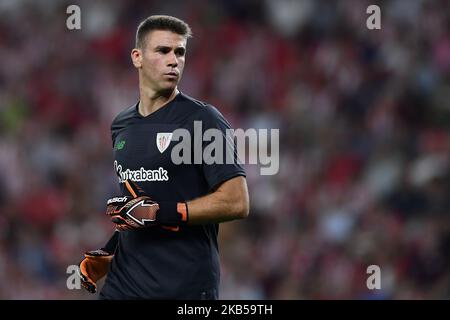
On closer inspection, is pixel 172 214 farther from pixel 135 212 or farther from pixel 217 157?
pixel 217 157

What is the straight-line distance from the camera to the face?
4.41m

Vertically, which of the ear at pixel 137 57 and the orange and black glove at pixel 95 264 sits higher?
the ear at pixel 137 57

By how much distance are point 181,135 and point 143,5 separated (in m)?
7.16

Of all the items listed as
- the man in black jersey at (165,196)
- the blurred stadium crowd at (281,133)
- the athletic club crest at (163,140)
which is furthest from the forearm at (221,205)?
the blurred stadium crowd at (281,133)

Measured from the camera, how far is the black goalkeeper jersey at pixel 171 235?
4223mm

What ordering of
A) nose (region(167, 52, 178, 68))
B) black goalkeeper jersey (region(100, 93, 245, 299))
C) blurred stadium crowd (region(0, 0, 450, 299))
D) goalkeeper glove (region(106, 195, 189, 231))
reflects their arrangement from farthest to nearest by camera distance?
blurred stadium crowd (region(0, 0, 450, 299))
nose (region(167, 52, 178, 68))
black goalkeeper jersey (region(100, 93, 245, 299))
goalkeeper glove (region(106, 195, 189, 231))

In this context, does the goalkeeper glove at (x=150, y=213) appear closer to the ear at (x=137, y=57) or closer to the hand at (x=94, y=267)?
the hand at (x=94, y=267)

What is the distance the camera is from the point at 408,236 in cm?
838

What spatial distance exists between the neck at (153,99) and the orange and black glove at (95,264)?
613mm

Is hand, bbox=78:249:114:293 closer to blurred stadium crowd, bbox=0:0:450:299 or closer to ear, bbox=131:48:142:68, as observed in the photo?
ear, bbox=131:48:142:68

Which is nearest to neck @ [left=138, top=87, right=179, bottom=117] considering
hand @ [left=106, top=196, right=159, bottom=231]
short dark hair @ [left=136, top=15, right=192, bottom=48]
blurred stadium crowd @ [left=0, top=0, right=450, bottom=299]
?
short dark hair @ [left=136, top=15, right=192, bottom=48]

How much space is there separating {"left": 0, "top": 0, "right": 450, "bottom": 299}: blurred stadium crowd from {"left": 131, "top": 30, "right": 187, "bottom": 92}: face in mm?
4001

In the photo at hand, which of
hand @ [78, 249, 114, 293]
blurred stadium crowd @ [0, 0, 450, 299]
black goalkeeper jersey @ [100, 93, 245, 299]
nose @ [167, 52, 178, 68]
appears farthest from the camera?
blurred stadium crowd @ [0, 0, 450, 299]

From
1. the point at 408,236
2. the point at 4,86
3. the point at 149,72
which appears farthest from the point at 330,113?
the point at 149,72
